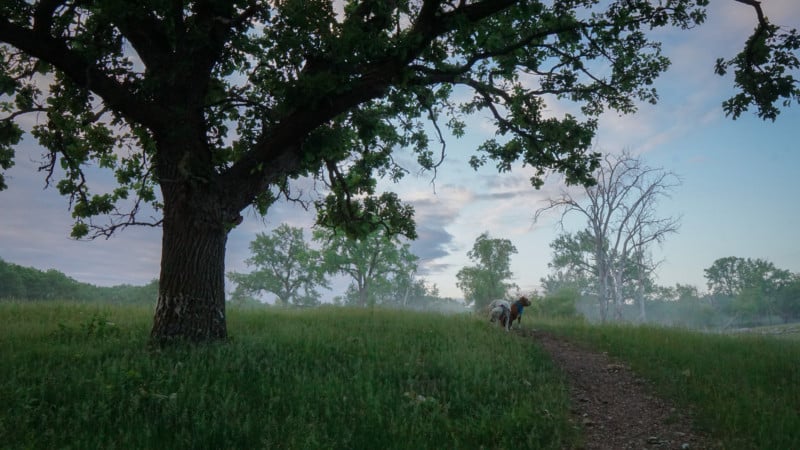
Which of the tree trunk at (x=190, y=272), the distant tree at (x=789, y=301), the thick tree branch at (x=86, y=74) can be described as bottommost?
the distant tree at (x=789, y=301)

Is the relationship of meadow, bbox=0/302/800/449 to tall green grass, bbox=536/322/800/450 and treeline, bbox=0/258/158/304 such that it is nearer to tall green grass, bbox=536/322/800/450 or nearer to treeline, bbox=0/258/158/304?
tall green grass, bbox=536/322/800/450

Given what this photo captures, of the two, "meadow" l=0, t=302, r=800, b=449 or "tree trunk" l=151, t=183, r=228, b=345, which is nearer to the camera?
"meadow" l=0, t=302, r=800, b=449

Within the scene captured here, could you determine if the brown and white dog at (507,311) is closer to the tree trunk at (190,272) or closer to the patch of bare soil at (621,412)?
the patch of bare soil at (621,412)

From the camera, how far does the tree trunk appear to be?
9.71m

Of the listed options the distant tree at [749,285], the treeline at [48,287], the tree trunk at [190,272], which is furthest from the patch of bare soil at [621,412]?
the distant tree at [749,285]

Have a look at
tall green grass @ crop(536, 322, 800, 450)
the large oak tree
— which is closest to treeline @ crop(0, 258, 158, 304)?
the large oak tree

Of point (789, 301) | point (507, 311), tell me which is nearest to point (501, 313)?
point (507, 311)

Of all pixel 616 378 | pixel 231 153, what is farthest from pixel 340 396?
pixel 231 153

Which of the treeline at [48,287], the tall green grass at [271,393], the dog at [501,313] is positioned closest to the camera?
the tall green grass at [271,393]

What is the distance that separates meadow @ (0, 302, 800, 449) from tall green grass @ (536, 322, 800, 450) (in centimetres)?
4

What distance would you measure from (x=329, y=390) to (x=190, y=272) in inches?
187

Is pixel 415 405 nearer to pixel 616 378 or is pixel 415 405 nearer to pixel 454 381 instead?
pixel 454 381

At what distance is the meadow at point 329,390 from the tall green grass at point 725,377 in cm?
4

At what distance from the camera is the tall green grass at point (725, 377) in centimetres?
693
